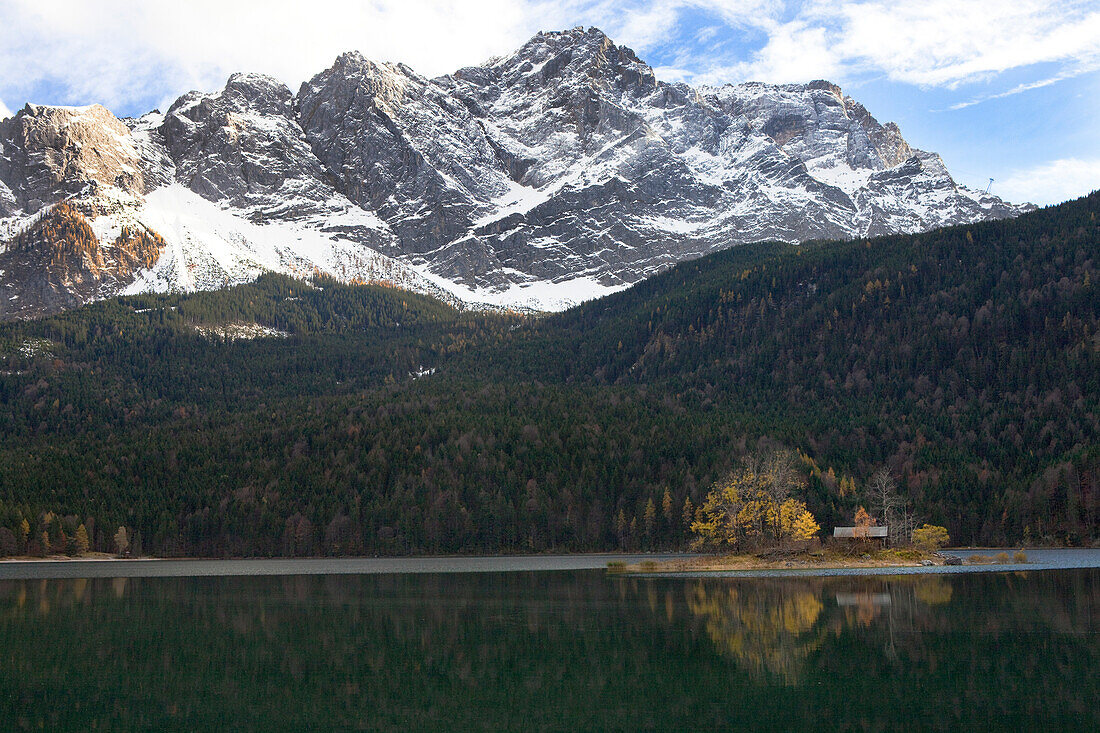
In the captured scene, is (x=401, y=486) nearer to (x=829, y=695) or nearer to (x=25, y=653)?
(x=25, y=653)

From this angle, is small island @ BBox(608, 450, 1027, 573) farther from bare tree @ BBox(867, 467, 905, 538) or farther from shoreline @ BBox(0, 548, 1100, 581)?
bare tree @ BBox(867, 467, 905, 538)

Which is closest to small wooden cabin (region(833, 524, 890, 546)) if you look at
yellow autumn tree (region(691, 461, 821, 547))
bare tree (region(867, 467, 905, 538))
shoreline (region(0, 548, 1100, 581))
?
bare tree (region(867, 467, 905, 538))

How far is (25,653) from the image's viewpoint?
4753 cm

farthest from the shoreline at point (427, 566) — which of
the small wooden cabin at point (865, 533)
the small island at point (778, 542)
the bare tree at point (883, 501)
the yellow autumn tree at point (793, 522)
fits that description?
the small wooden cabin at point (865, 533)

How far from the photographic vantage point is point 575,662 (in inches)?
1704

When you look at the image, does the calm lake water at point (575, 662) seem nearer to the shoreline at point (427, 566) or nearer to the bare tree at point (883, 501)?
the shoreline at point (427, 566)

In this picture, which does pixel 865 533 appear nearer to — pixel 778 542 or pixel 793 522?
pixel 793 522

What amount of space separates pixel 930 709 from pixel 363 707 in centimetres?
1826

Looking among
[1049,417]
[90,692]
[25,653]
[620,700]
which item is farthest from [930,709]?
[1049,417]

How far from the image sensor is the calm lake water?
33656mm

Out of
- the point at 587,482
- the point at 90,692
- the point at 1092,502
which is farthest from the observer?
the point at 587,482

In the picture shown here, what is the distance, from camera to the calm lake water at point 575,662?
110 feet

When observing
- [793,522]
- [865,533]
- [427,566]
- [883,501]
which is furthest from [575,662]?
[883,501]

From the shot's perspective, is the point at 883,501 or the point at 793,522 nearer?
the point at 793,522
